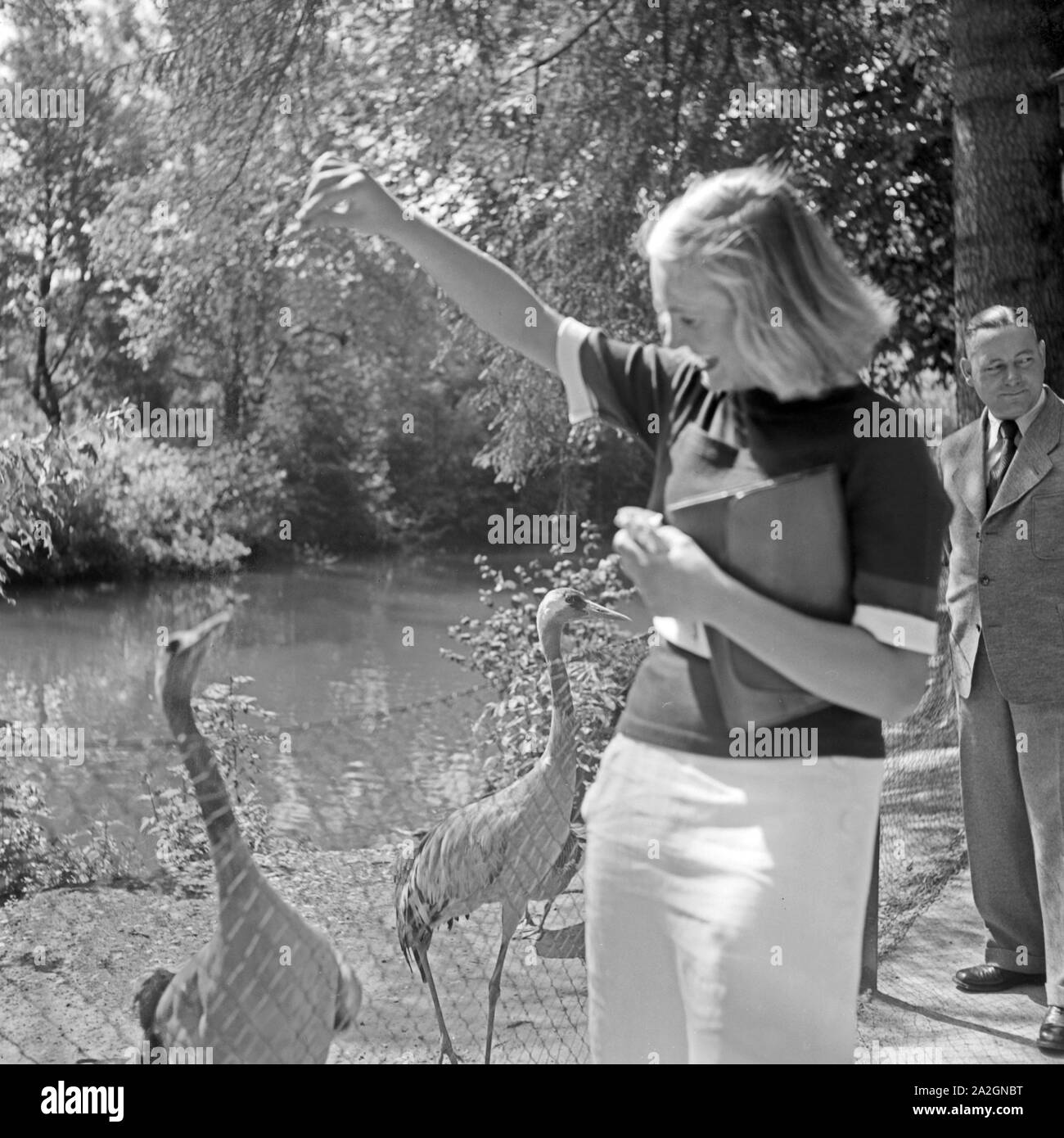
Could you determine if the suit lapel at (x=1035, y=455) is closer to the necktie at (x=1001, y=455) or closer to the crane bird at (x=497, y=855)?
the necktie at (x=1001, y=455)

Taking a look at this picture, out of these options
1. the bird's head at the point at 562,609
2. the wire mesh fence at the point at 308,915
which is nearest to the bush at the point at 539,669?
the wire mesh fence at the point at 308,915

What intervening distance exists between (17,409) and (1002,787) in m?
24.4

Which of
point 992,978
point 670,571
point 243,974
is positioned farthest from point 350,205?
point 992,978

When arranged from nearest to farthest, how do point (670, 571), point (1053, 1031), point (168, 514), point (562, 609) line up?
1. point (670, 571)
2. point (1053, 1031)
3. point (562, 609)
4. point (168, 514)

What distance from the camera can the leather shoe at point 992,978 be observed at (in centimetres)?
383

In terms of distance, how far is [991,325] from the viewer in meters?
3.54

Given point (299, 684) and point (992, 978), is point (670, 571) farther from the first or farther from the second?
point (299, 684)

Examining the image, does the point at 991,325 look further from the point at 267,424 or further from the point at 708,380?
the point at 267,424

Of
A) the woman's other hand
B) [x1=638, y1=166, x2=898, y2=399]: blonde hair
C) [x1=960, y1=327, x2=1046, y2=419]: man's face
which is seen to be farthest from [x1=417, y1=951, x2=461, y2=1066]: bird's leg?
[x1=638, y1=166, x2=898, y2=399]: blonde hair

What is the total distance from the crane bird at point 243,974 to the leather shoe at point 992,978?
2221 mm

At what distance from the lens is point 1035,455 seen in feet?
11.7

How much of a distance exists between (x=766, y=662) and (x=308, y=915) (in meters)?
4.37

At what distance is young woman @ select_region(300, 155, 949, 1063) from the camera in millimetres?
1471

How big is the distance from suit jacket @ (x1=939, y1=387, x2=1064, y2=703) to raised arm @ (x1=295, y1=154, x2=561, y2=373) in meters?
1.98
